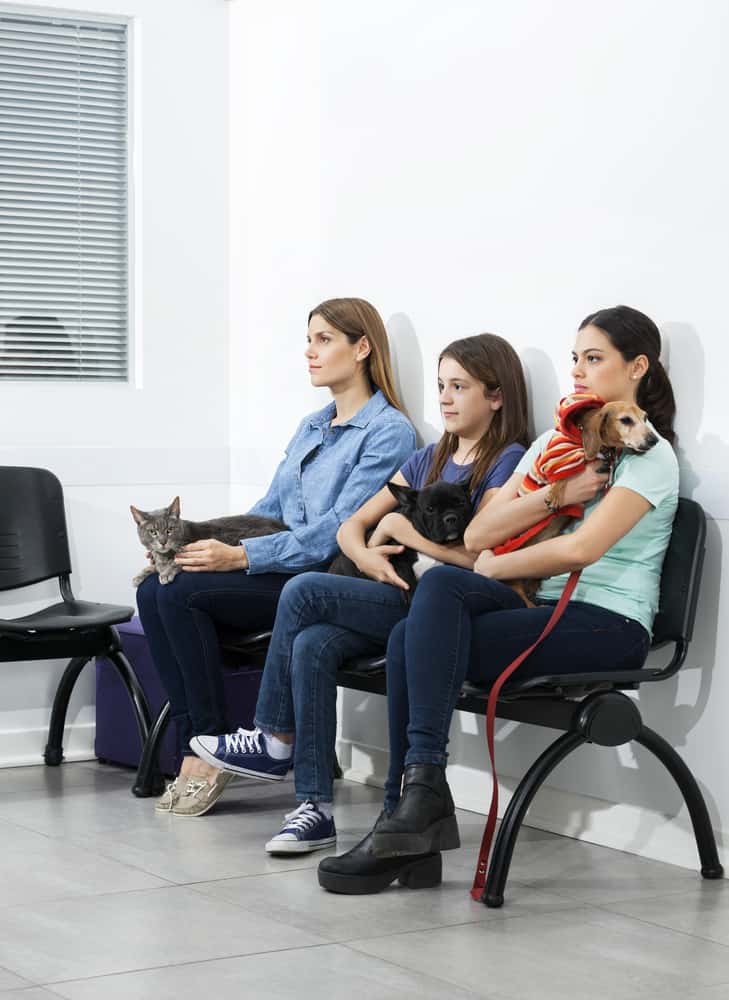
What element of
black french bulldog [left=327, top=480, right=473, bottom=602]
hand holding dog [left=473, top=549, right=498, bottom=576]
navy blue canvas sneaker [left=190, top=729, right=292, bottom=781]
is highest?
black french bulldog [left=327, top=480, right=473, bottom=602]

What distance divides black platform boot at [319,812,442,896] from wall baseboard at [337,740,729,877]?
567 millimetres

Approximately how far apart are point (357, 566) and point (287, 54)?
1908mm

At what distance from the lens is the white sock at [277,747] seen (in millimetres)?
3430

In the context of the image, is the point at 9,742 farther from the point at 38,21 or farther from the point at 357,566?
the point at 38,21

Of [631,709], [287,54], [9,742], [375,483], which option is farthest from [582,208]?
[9,742]

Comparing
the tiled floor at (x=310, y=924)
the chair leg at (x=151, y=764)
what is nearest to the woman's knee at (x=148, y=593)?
the chair leg at (x=151, y=764)

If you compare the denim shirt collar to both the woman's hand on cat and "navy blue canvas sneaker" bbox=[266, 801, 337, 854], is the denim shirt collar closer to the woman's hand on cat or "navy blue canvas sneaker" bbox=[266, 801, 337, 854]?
the woman's hand on cat

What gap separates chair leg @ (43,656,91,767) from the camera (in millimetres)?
4383

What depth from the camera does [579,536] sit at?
2.89 metres

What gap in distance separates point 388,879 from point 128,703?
1.54 meters

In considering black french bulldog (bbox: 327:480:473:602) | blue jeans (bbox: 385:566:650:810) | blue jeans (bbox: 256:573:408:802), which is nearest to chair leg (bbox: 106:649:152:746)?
blue jeans (bbox: 256:573:408:802)

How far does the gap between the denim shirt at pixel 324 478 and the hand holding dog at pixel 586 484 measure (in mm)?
844

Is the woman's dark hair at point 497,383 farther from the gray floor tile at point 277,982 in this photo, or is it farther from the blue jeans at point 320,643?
the gray floor tile at point 277,982

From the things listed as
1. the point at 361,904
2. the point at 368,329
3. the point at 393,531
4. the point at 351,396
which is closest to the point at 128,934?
the point at 361,904
